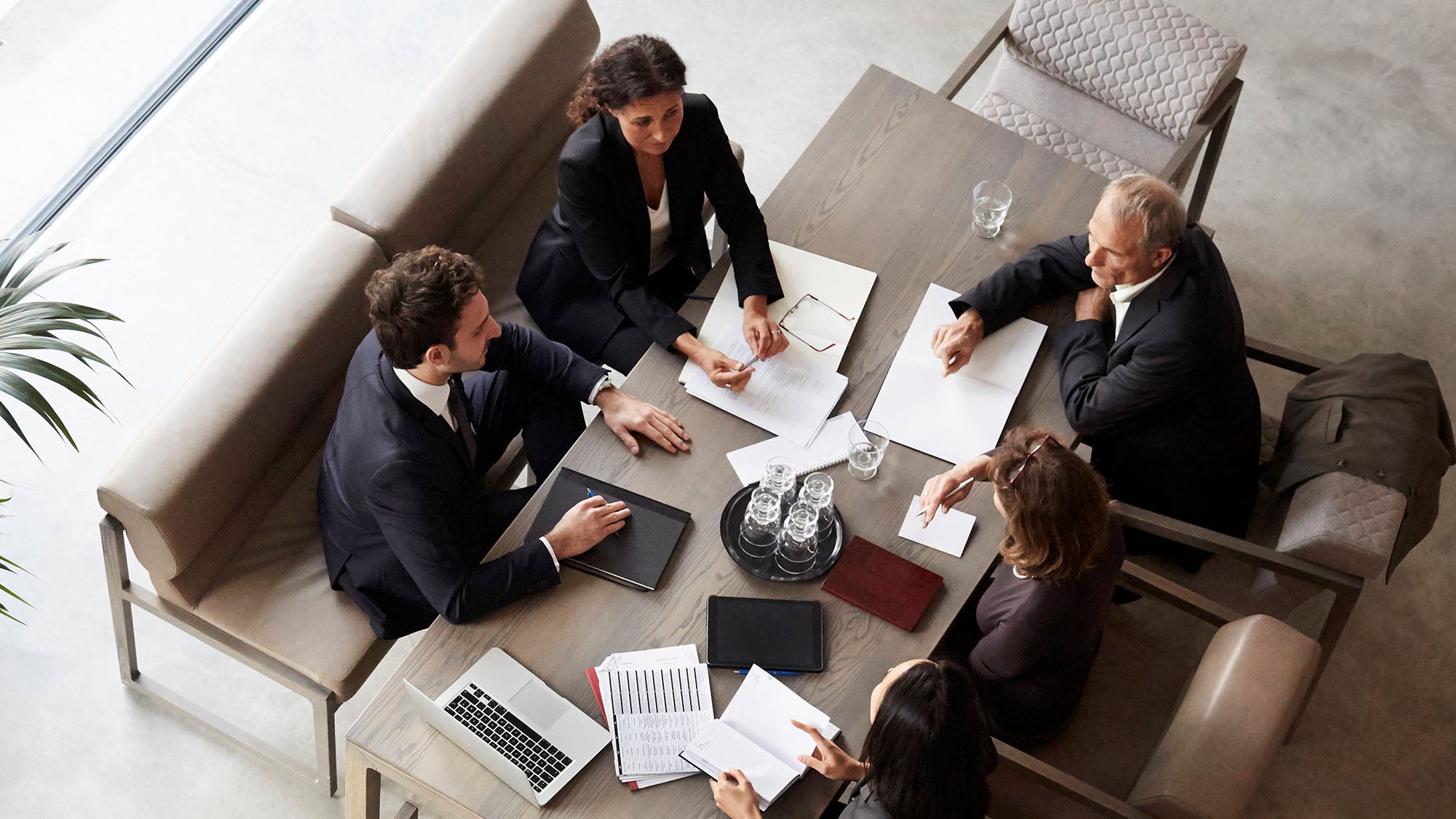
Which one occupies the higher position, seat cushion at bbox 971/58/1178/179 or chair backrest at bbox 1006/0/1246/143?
chair backrest at bbox 1006/0/1246/143

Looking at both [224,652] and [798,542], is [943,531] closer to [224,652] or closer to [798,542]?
[798,542]

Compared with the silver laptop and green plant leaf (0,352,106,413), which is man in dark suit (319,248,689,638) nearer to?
the silver laptop

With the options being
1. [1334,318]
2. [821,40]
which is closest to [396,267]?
[821,40]

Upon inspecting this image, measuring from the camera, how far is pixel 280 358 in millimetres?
2838

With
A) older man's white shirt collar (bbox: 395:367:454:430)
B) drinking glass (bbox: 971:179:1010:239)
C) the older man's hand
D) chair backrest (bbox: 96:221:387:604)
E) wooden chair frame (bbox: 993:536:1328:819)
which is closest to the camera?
wooden chair frame (bbox: 993:536:1328:819)

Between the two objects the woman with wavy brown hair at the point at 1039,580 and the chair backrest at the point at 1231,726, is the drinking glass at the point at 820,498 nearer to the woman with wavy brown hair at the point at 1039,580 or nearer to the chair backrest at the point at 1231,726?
the woman with wavy brown hair at the point at 1039,580

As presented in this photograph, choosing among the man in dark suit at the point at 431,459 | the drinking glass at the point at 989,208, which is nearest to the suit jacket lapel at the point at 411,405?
the man in dark suit at the point at 431,459

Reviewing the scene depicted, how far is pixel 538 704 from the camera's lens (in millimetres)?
2305

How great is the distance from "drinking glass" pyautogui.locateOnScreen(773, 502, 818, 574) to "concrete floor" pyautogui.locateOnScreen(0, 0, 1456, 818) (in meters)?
1.45

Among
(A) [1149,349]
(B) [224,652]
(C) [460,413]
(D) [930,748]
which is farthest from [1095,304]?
(B) [224,652]

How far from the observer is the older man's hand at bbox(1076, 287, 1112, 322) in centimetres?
290

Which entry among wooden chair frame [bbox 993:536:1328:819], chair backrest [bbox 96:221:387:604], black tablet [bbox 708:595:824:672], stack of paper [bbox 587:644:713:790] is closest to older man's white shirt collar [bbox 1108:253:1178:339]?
wooden chair frame [bbox 993:536:1328:819]

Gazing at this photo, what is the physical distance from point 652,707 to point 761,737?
8.7 inches

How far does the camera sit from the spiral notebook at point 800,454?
2650 millimetres
